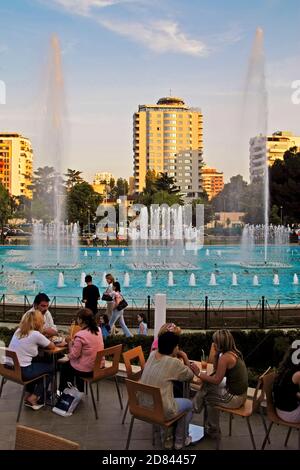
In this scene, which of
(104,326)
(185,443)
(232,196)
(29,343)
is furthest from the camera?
(232,196)

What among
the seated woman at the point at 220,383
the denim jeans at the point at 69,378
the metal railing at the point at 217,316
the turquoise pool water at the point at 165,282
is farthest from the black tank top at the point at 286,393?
the turquoise pool water at the point at 165,282

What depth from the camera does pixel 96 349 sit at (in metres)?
7.26

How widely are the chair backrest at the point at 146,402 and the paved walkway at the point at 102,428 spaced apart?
1.92 ft

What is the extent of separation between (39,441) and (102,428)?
2820 millimetres

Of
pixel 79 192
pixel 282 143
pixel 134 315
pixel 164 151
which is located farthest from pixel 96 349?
pixel 282 143

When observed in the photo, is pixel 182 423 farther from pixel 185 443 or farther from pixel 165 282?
pixel 165 282

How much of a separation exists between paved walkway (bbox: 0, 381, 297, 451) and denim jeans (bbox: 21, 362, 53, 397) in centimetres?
27

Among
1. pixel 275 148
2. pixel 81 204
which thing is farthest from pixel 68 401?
pixel 275 148

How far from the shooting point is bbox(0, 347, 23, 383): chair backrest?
7075 mm

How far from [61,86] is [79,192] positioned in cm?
4122

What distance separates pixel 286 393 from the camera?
5.84m

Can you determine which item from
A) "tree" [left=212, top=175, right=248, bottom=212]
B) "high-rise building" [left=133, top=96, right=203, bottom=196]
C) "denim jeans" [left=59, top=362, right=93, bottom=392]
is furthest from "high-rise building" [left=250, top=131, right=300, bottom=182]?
"denim jeans" [left=59, top=362, right=93, bottom=392]

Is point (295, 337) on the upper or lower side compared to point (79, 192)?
lower

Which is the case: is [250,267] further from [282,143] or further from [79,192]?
[282,143]
